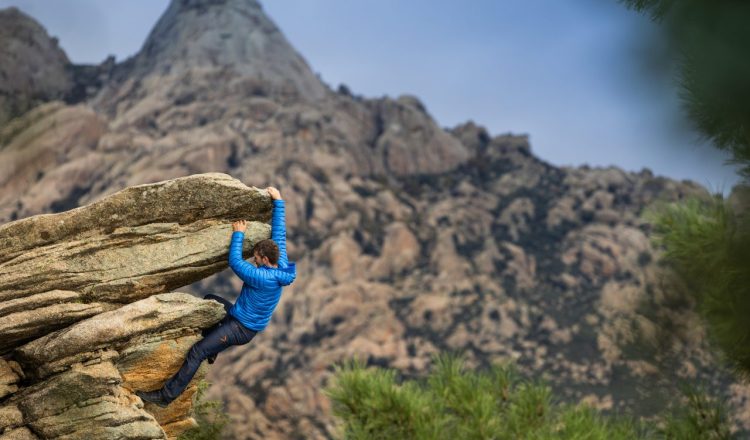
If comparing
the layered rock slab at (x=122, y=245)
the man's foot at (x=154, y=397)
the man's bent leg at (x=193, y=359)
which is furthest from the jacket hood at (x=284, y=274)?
the man's foot at (x=154, y=397)

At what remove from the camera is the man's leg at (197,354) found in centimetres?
1138

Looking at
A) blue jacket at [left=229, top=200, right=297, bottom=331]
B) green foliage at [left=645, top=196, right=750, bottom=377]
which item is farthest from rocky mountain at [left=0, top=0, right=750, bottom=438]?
blue jacket at [left=229, top=200, right=297, bottom=331]

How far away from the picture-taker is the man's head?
37.2 ft

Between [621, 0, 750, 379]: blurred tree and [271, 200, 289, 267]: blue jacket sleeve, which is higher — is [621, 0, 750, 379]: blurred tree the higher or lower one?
the higher one

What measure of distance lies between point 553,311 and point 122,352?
9220cm

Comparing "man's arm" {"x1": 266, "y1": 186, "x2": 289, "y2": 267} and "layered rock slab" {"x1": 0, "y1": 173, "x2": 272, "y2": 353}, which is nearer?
"layered rock slab" {"x1": 0, "y1": 173, "x2": 272, "y2": 353}

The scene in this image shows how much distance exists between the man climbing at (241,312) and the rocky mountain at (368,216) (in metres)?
52.1

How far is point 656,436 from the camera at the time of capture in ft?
73.6

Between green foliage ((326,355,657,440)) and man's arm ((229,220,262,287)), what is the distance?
37.9 ft

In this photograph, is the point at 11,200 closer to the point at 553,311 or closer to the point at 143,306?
the point at 553,311

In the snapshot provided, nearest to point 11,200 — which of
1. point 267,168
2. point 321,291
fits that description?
point 267,168

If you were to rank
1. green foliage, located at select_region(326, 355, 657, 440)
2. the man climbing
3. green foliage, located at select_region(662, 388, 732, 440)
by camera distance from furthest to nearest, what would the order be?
green foliage, located at select_region(326, 355, 657, 440), green foliage, located at select_region(662, 388, 732, 440), the man climbing

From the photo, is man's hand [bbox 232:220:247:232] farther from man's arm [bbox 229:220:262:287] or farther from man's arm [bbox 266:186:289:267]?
man's arm [bbox 266:186:289:267]

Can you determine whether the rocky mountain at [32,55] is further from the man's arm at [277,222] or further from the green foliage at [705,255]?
the man's arm at [277,222]
